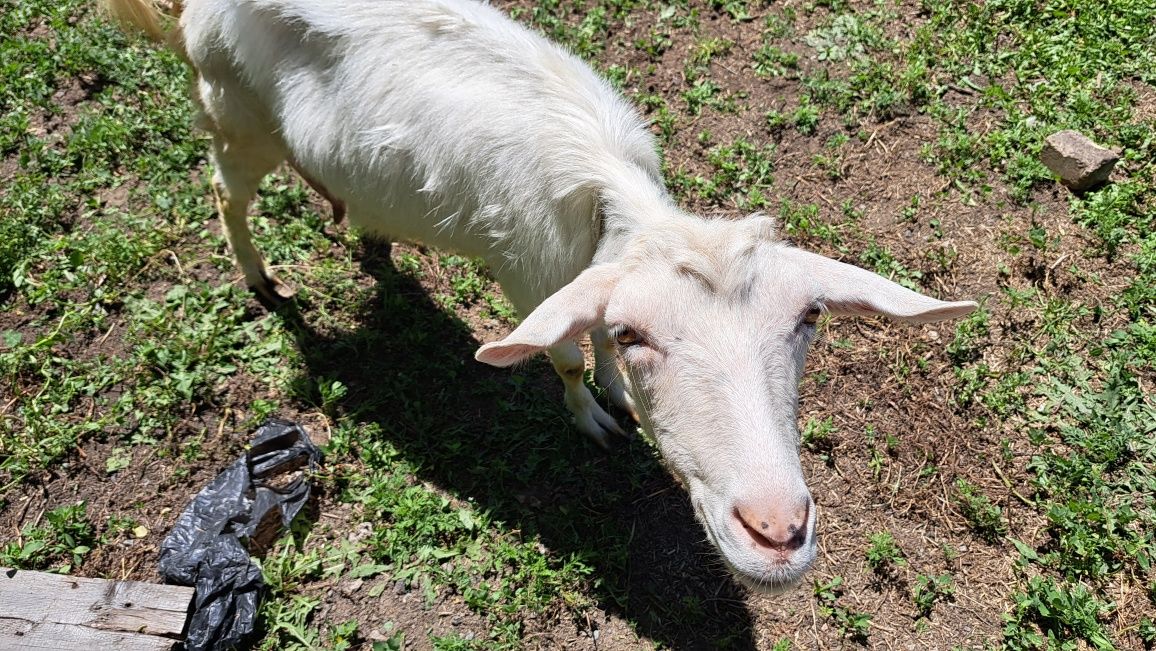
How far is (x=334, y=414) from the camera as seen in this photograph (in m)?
4.84

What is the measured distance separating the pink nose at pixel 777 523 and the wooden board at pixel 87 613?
3080mm

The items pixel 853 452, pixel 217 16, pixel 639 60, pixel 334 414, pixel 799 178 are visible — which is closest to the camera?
pixel 217 16

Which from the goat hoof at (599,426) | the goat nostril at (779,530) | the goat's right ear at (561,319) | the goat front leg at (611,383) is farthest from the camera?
the goat hoof at (599,426)

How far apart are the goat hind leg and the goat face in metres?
2.90

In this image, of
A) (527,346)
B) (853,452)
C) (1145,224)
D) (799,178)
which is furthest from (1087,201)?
(527,346)

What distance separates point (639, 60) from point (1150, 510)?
4.98 m

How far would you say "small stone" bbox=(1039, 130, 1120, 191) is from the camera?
519cm

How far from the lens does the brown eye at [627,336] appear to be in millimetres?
2760

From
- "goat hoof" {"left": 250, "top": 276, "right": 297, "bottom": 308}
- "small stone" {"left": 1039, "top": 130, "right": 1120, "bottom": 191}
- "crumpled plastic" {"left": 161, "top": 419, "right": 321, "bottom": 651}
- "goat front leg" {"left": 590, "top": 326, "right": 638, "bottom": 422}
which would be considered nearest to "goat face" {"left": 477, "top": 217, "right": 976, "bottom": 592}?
"goat front leg" {"left": 590, "top": 326, "right": 638, "bottom": 422}

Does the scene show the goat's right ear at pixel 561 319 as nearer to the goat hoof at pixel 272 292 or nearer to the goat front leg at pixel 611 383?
the goat front leg at pixel 611 383

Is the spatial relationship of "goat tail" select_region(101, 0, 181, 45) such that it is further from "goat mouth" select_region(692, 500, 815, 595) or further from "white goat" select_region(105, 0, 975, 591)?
"goat mouth" select_region(692, 500, 815, 595)

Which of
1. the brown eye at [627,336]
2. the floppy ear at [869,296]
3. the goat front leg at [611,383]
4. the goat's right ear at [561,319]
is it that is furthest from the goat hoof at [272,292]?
the floppy ear at [869,296]

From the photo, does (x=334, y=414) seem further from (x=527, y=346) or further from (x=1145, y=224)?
(x=1145, y=224)

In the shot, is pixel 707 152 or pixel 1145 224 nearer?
pixel 1145 224
